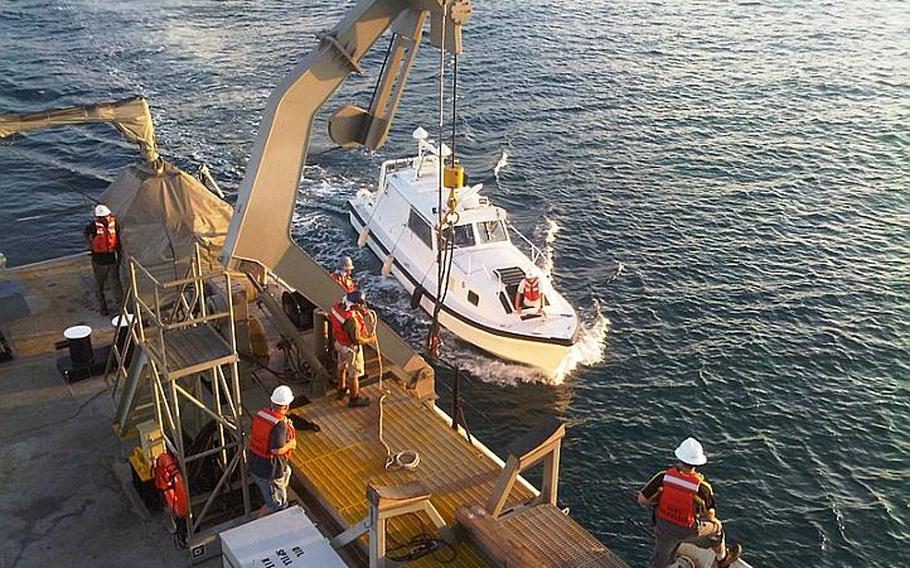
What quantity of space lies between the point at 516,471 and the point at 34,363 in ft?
32.1

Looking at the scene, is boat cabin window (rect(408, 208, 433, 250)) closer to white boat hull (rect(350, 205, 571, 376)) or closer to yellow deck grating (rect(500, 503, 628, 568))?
white boat hull (rect(350, 205, 571, 376))

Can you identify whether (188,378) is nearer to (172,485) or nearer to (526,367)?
(172,485)

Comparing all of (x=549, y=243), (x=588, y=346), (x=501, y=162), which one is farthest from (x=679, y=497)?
(x=501, y=162)

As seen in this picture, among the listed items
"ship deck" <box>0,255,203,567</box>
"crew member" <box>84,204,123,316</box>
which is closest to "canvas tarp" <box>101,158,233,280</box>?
"crew member" <box>84,204,123,316</box>

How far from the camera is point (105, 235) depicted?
16.3 meters

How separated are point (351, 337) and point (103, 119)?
7.51 meters

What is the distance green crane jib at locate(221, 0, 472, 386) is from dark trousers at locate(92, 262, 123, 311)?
5639mm

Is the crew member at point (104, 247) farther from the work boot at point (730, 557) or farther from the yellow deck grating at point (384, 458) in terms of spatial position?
the work boot at point (730, 557)

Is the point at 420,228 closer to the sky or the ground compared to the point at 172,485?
closer to the ground

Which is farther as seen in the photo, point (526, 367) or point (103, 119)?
point (526, 367)

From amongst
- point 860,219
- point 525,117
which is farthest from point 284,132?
point 525,117

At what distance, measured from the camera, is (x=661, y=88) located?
43406 mm

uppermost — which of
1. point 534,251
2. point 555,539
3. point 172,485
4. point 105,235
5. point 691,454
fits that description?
point 691,454

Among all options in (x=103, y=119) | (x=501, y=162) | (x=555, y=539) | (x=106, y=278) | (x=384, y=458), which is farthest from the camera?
(x=501, y=162)
